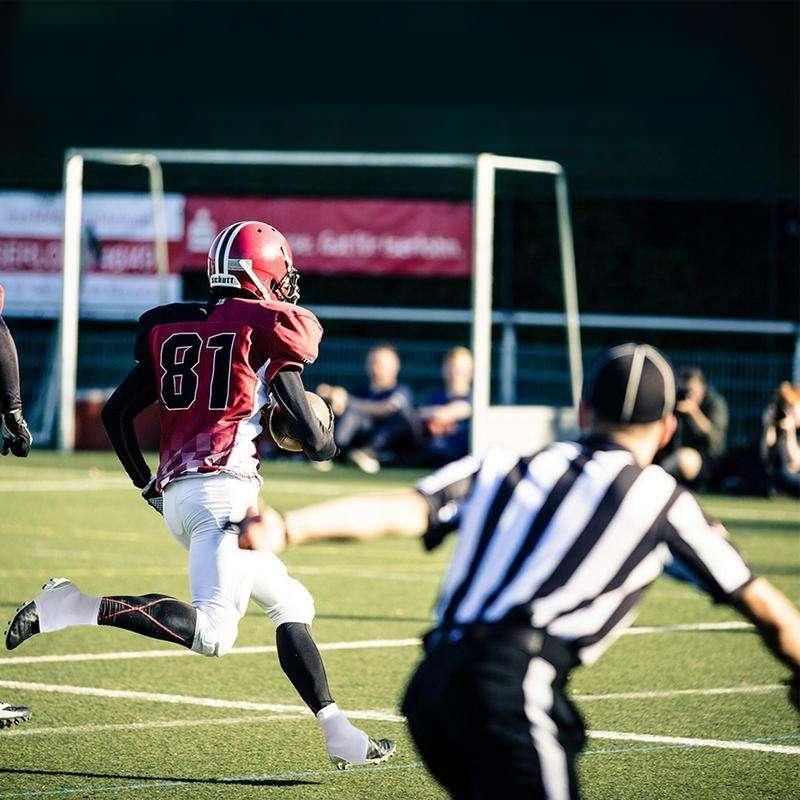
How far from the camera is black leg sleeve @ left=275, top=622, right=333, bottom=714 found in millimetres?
6637

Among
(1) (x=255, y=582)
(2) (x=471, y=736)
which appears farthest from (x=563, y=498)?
(1) (x=255, y=582)

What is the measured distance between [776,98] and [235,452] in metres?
21.7

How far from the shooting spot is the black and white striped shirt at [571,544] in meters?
4.30

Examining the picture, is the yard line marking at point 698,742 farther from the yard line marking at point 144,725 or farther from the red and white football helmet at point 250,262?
the red and white football helmet at point 250,262

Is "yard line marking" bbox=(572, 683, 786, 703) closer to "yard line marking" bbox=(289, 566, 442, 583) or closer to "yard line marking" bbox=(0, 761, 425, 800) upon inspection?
"yard line marking" bbox=(0, 761, 425, 800)

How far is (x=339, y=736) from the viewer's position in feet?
21.8

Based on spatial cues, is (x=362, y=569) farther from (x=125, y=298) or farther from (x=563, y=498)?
(x=125, y=298)

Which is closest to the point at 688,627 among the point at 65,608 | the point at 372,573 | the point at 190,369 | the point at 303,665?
the point at 372,573

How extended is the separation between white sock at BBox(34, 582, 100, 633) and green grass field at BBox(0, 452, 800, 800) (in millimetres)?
593

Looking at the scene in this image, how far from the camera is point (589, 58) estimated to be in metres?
27.9

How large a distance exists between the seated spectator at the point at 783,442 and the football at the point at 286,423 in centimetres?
1071

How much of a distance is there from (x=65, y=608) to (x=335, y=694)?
7.22 feet

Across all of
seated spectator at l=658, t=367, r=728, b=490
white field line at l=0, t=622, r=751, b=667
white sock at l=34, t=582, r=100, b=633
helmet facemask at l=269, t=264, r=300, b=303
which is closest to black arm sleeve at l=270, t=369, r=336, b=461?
helmet facemask at l=269, t=264, r=300, b=303

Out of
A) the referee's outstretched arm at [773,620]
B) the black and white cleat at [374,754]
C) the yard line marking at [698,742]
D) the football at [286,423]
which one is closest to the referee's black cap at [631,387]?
the referee's outstretched arm at [773,620]
